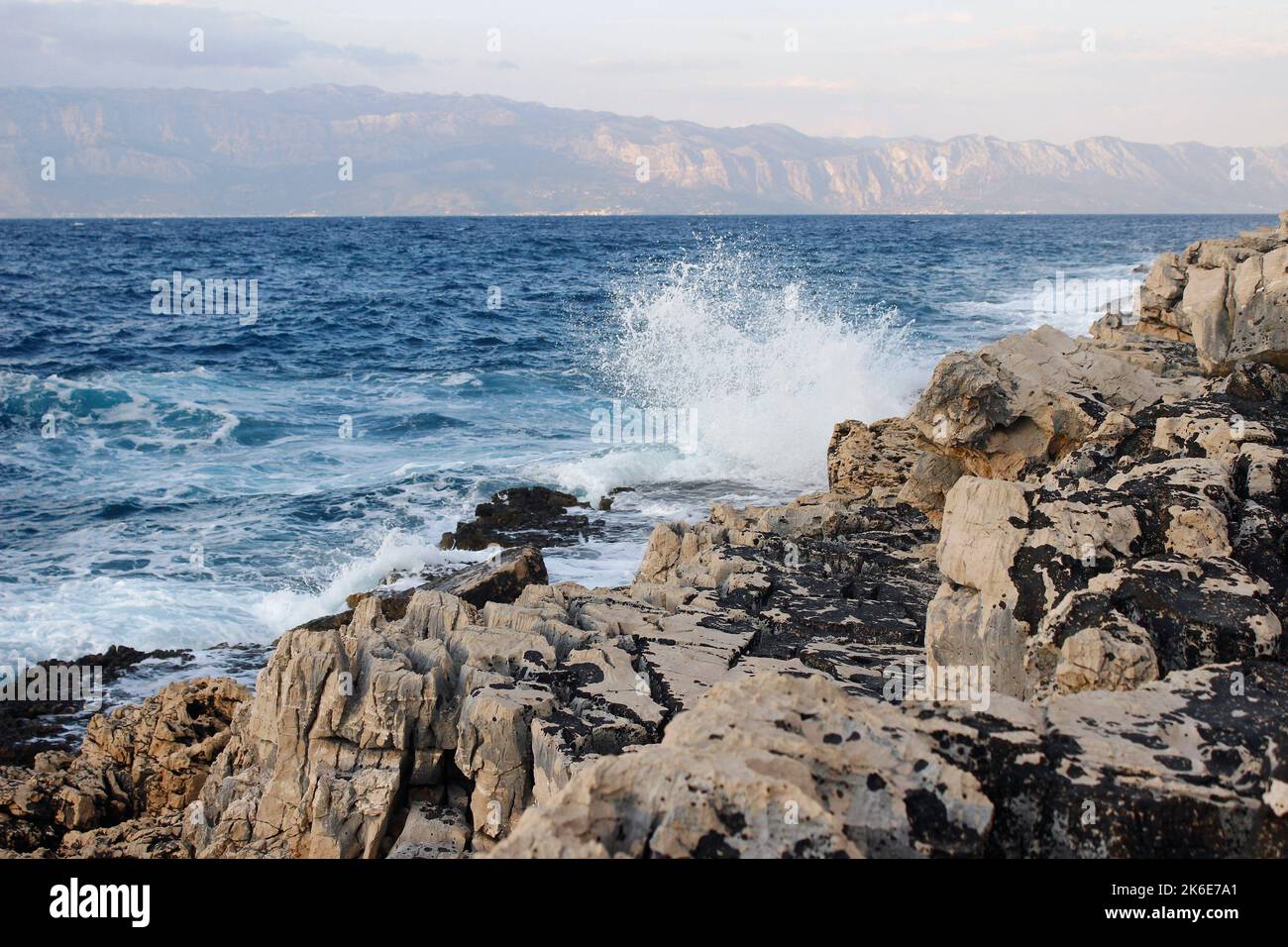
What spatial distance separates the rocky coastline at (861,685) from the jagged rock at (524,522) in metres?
2.38

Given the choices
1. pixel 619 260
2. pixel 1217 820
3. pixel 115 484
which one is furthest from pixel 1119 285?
pixel 1217 820

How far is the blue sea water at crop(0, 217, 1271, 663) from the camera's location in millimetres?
11695

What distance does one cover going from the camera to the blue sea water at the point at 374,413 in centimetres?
1170

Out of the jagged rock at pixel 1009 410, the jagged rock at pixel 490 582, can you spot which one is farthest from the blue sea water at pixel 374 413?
the jagged rock at pixel 1009 410

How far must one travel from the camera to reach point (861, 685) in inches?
226

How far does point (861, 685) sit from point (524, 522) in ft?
25.3

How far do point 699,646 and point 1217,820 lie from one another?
3593mm

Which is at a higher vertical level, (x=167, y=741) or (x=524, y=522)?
(x=524, y=522)

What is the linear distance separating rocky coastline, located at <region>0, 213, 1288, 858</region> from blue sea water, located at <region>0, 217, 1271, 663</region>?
3227 mm

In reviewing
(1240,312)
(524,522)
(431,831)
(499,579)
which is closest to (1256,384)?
(1240,312)

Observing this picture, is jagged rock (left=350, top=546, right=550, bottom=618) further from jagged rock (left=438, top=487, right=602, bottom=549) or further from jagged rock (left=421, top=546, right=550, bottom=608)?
jagged rock (left=438, top=487, right=602, bottom=549)

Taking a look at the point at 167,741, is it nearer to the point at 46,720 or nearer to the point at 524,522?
the point at 46,720

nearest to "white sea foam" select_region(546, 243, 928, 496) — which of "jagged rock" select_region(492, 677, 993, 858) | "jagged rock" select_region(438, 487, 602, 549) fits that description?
"jagged rock" select_region(438, 487, 602, 549)

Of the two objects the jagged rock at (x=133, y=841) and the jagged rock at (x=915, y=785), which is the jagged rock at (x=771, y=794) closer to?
the jagged rock at (x=915, y=785)
